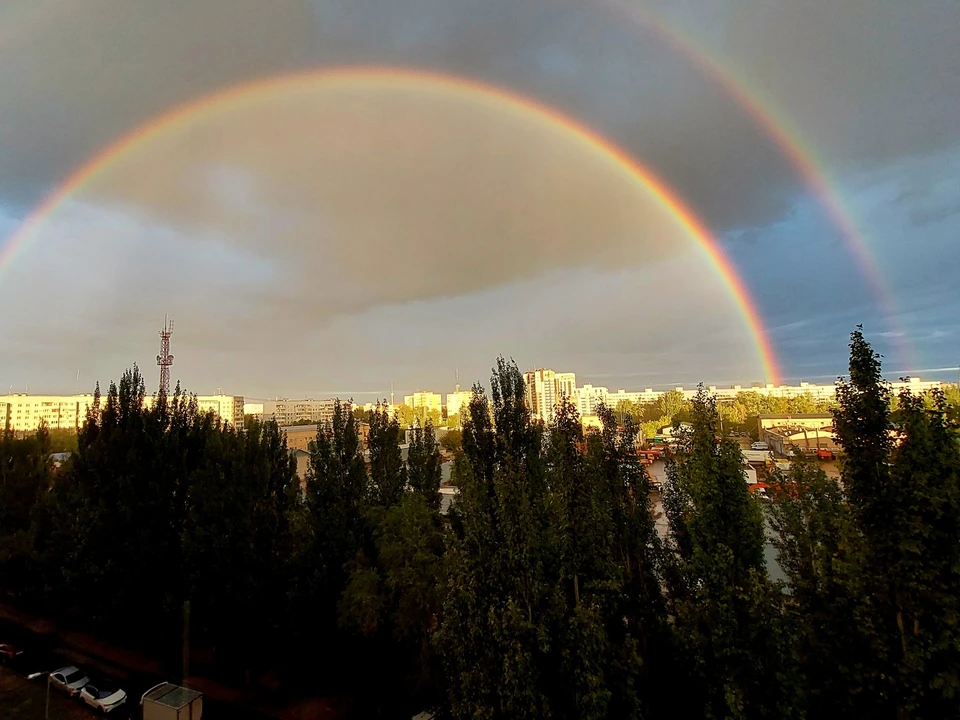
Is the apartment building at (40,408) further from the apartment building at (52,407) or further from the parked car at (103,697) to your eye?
the parked car at (103,697)

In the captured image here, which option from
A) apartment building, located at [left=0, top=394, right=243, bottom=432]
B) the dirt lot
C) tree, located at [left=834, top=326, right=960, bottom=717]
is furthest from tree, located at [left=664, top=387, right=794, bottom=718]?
apartment building, located at [left=0, top=394, right=243, bottom=432]

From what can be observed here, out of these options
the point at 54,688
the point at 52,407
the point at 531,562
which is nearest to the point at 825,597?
the point at 531,562

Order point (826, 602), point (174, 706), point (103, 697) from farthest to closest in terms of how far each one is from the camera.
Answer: point (103, 697) < point (174, 706) < point (826, 602)

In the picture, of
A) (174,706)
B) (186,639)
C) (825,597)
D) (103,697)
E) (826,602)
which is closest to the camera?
(826,602)

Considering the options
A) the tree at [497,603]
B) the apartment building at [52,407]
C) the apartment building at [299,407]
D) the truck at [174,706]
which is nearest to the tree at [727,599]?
the tree at [497,603]

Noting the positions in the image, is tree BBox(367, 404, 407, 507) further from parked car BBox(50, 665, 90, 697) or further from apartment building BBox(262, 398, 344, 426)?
apartment building BBox(262, 398, 344, 426)

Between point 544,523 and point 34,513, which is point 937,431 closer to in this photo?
point 544,523

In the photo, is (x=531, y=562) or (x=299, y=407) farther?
(x=299, y=407)

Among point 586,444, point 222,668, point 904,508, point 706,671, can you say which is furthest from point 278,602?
point 904,508

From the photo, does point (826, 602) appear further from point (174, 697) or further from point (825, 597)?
point (174, 697)
